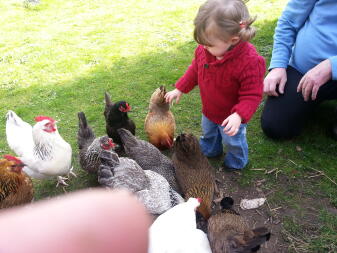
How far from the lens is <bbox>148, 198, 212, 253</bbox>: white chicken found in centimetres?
191

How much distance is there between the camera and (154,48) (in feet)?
17.9

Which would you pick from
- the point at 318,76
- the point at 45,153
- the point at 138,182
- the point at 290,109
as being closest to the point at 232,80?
the point at 318,76

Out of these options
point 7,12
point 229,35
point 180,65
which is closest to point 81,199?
point 229,35

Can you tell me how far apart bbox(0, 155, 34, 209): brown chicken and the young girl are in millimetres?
1323

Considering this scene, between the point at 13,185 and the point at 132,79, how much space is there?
2.49 m

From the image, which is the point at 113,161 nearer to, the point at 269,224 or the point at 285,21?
the point at 269,224

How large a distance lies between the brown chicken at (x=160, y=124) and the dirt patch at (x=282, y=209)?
599 millimetres

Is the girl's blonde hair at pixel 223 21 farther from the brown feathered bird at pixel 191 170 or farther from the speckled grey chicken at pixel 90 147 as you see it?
the speckled grey chicken at pixel 90 147

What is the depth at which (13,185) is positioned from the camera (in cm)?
240

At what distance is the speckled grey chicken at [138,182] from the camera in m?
2.38

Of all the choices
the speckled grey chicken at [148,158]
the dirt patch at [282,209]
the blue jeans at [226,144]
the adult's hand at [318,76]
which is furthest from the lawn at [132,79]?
the adult's hand at [318,76]

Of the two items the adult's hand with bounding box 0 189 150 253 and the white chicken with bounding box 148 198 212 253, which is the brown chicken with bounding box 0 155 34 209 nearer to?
the white chicken with bounding box 148 198 212 253

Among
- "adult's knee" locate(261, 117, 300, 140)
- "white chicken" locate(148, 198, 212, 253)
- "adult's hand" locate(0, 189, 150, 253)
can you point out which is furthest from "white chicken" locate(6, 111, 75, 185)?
"adult's hand" locate(0, 189, 150, 253)

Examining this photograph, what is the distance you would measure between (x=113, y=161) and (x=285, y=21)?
2.08 metres
